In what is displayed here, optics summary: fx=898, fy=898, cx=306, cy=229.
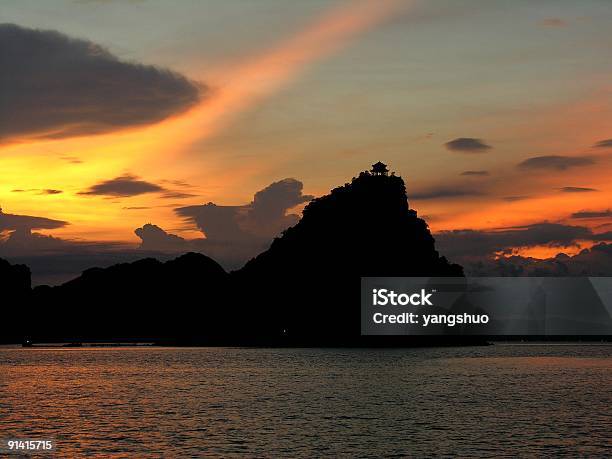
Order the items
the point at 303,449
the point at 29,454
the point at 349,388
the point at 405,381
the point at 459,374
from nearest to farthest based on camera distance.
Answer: the point at 29,454
the point at 303,449
the point at 349,388
the point at 405,381
the point at 459,374

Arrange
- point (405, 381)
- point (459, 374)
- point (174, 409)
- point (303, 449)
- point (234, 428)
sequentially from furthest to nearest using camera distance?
point (459, 374) → point (405, 381) → point (174, 409) → point (234, 428) → point (303, 449)

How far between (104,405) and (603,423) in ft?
190

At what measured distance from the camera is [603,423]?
89188mm

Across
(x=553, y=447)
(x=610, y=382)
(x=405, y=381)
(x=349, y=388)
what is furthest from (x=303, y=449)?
(x=610, y=382)

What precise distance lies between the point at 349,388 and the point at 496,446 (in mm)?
69936

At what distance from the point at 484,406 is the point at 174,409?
3715 cm

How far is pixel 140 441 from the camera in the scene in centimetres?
7500

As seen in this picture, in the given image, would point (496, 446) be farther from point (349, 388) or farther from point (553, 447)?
point (349, 388)

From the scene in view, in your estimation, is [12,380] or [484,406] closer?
[484,406]

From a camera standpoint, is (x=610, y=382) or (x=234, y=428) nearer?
(x=234, y=428)

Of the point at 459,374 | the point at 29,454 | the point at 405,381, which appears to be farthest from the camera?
the point at 459,374

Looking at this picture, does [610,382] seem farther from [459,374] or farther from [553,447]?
[553,447]

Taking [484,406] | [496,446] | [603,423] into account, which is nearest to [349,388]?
[484,406]

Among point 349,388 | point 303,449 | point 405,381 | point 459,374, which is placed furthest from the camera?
point 459,374
